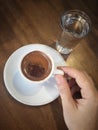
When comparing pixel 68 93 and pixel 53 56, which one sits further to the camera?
pixel 53 56

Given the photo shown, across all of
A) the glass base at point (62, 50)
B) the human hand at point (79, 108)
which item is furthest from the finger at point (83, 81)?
the glass base at point (62, 50)

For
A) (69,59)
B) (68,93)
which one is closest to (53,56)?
(69,59)

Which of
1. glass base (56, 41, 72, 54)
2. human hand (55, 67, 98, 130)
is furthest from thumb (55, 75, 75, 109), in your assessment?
glass base (56, 41, 72, 54)

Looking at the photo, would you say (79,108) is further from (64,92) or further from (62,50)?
(62,50)

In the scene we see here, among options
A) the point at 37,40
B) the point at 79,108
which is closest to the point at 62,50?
the point at 37,40

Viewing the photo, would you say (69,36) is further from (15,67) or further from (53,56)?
(15,67)

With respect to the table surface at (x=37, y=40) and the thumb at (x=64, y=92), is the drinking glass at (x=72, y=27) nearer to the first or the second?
the table surface at (x=37, y=40)
